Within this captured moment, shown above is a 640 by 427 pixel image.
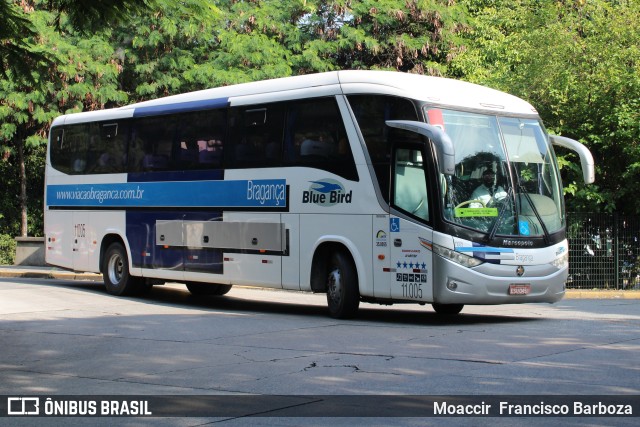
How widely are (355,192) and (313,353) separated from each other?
4387mm

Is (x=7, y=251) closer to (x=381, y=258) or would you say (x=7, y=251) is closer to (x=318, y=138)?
(x=318, y=138)

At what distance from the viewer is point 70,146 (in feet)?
72.9

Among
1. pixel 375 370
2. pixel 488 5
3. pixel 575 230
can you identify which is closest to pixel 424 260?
pixel 375 370

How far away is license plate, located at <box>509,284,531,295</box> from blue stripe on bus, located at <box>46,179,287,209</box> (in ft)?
13.6

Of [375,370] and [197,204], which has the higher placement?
[197,204]

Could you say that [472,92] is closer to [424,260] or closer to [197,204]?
[424,260]

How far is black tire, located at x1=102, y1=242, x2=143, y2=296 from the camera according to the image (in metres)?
20.6

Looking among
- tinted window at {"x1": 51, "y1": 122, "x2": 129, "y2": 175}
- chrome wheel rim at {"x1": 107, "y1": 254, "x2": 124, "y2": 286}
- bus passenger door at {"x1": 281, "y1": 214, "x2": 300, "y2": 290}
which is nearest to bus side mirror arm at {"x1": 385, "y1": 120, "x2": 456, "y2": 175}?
bus passenger door at {"x1": 281, "y1": 214, "x2": 300, "y2": 290}

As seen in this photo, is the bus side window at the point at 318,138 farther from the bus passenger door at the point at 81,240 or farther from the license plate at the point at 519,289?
the bus passenger door at the point at 81,240

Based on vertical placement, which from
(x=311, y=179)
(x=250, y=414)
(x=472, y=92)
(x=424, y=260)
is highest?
(x=472, y=92)

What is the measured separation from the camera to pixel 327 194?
52.1ft

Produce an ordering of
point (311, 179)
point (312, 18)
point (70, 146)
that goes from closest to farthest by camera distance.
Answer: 1. point (311, 179)
2. point (70, 146)
3. point (312, 18)

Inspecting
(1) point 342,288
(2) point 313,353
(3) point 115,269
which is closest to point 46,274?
(3) point 115,269

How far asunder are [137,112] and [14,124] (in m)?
11.5
